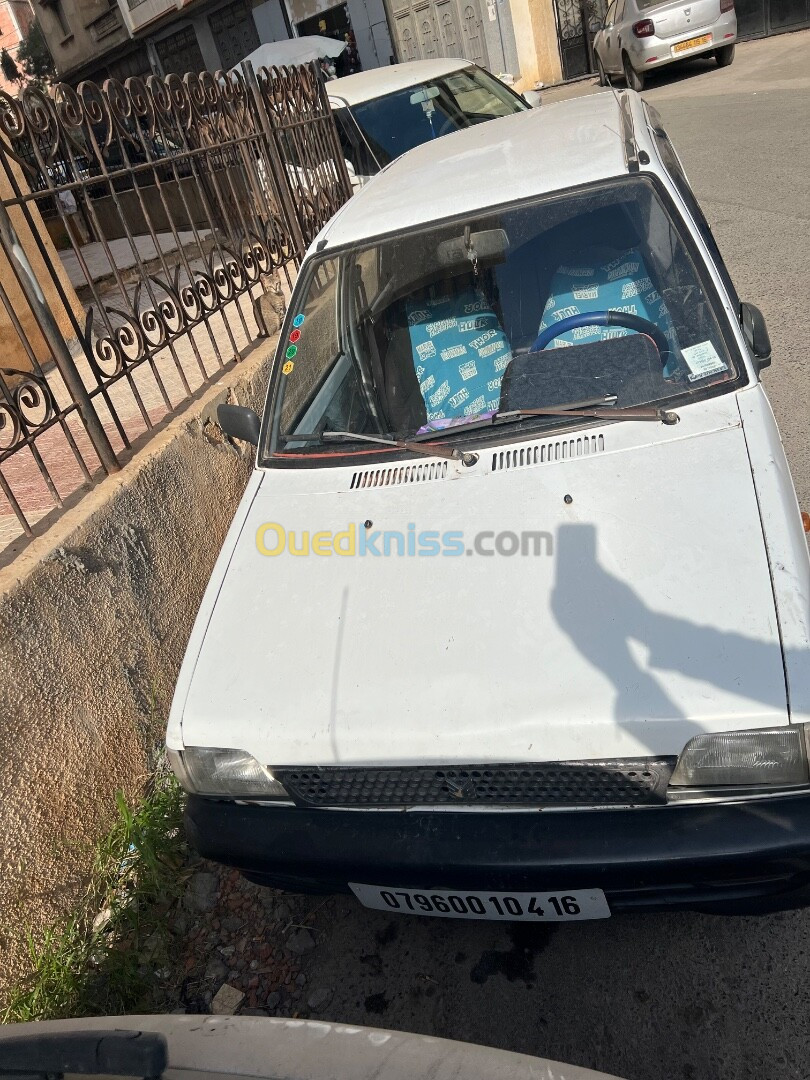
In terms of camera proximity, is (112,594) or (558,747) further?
(112,594)

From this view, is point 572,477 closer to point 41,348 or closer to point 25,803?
point 25,803

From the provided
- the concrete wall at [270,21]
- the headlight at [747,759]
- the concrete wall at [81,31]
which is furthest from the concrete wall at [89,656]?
the concrete wall at [81,31]

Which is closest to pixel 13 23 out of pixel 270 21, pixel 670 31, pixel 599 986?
pixel 270 21

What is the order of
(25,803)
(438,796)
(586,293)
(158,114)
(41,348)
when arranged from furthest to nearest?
(41,348), (158,114), (586,293), (25,803), (438,796)

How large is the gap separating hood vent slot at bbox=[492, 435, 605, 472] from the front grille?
0.93 meters

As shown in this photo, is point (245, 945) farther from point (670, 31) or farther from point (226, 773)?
point (670, 31)

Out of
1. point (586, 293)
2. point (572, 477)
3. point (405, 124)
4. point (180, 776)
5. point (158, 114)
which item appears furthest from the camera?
point (405, 124)

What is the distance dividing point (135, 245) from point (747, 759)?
3795 mm

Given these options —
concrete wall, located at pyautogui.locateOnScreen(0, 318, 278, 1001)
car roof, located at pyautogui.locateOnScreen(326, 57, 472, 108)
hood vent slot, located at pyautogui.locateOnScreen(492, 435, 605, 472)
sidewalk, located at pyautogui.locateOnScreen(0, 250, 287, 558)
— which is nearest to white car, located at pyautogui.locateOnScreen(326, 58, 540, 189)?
car roof, located at pyautogui.locateOnScreen(326, 57, 472, 108)

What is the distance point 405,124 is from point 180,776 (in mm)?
6534

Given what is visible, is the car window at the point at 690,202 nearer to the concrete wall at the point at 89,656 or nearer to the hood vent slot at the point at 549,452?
the hood vent slot at the point at 549,452

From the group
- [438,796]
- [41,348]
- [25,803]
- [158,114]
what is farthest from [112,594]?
[41,348]

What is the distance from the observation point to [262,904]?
278 cm

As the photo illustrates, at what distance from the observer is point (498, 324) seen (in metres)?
3.10
